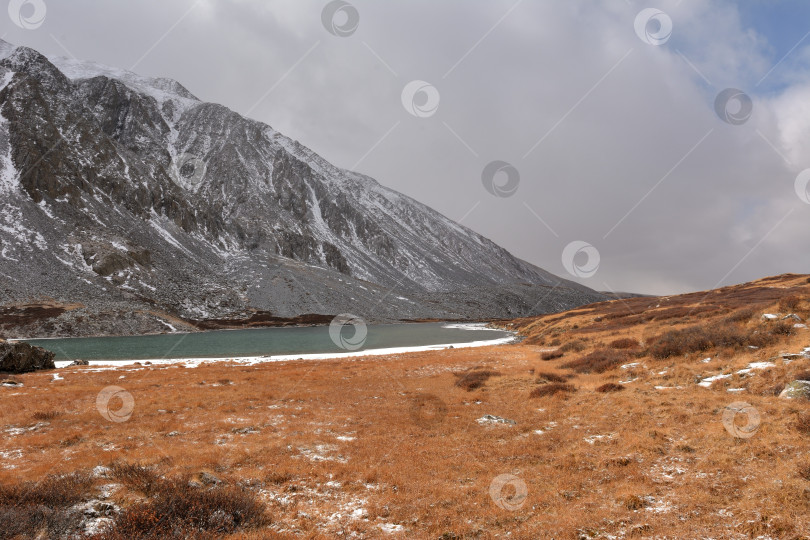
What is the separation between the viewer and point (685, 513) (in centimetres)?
916

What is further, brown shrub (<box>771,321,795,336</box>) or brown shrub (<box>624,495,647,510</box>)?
brown shrub (<box>771,321,795,336</box>)

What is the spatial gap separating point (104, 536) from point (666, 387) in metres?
24.1

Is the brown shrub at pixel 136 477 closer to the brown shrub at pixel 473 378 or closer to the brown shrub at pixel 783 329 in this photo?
the brown shrub at pixel 473 378

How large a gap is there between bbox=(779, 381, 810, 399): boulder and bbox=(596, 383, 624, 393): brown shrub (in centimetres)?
782

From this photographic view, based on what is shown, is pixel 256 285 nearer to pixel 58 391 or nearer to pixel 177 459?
pixel 58 391

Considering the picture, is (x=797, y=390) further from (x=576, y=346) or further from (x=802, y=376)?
(x=576, y=346)

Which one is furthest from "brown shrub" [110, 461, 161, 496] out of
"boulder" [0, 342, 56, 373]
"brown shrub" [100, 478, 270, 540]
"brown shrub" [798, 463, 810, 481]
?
"boulder" [0, 342, 56, 373]

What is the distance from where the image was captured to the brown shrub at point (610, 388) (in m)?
22.8

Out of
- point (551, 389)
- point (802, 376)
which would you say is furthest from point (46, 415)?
point (802, 376)

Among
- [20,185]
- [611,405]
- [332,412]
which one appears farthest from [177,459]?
[20,185]

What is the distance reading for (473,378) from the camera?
31453 mm

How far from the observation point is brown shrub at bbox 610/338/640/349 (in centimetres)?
3525

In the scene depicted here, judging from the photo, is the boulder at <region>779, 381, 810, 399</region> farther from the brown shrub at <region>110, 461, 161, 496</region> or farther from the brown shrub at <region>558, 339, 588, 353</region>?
the brown shrub at <region>558, 339, 588, 353</region>

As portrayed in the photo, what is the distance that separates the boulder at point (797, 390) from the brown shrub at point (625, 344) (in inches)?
764
